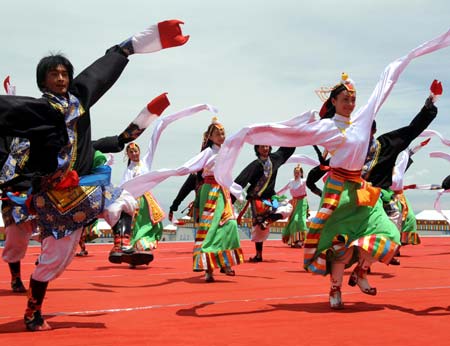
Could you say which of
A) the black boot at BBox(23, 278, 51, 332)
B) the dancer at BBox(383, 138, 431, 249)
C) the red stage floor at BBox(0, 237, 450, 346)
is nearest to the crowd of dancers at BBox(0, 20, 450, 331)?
the black boot at BBox(23, 278, 51, 332)

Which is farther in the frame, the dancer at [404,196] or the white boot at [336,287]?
the dancer at [404,196]

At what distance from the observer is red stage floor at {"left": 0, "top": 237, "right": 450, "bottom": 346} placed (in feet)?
14.9

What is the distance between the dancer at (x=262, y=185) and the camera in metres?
11.0

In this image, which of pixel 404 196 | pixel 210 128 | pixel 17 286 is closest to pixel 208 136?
pixel 210 128

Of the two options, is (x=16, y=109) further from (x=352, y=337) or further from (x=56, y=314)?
(x=352, y=337)

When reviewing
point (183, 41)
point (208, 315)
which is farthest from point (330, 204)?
point (183, 41)

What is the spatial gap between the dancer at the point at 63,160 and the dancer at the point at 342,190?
1.10m

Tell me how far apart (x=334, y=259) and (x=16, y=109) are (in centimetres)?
302

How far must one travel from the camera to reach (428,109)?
257 inches

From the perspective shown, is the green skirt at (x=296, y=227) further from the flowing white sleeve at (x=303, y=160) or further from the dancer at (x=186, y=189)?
the dancer at (x=186, y=189)

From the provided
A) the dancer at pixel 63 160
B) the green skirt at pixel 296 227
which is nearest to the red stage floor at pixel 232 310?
the dancer at pixel 63 160

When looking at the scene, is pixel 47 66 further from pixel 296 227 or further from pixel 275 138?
pixel 296 227

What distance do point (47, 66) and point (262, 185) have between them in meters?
6.77

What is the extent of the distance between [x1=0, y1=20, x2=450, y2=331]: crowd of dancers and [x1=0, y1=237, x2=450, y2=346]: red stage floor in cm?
37
